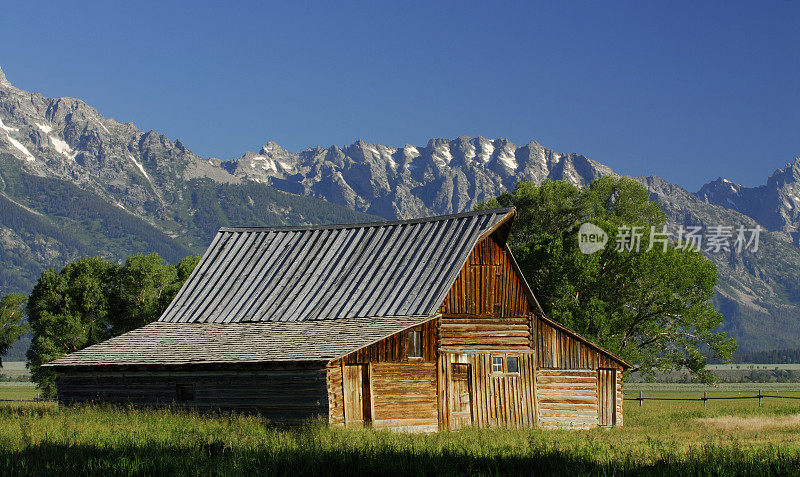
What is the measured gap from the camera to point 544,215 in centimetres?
4988

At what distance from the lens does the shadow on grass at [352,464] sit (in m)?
12.5

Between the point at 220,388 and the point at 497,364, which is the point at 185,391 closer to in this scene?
the point at 220,388

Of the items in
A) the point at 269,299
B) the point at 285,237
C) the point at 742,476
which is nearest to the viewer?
the point at 742,476

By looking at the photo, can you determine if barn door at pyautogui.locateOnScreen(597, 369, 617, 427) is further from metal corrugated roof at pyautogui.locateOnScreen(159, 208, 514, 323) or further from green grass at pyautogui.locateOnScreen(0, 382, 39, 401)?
green grass at pyautogui.locateOnScreen(0, 382, 39, 401)

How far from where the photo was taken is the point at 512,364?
2966 centimetres

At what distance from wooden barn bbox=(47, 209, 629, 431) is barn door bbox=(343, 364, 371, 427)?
0.14 ft


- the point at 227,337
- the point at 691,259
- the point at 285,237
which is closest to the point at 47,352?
the point at 285,237

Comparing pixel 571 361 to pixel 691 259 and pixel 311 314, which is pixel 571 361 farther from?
pixel 691 259

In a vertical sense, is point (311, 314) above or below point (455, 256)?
below

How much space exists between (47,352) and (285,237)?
75.8ft

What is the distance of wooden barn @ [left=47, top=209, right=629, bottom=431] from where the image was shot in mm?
25578

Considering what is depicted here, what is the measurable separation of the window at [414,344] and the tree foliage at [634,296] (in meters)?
15.3

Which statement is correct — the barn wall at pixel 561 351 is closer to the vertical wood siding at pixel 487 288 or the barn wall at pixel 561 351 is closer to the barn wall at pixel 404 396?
the vertical wood siding at pixel 487 288

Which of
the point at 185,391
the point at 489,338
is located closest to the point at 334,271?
the point at 489,338
